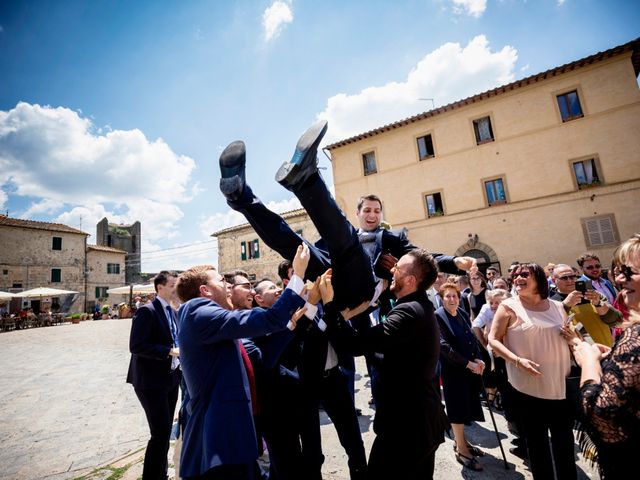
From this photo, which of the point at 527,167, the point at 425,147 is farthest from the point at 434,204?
the point at 527,167

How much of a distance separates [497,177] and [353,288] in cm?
1711

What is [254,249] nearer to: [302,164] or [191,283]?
[191,283]

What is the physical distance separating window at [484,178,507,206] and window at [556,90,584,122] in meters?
3.95

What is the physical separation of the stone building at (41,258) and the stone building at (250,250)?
625 inches

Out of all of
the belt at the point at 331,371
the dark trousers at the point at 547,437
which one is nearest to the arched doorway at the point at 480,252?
the dark trousers at the point at 547,437

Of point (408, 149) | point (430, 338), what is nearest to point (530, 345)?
point (430, 338)

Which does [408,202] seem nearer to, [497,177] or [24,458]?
[497,177]

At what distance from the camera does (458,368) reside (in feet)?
12.9

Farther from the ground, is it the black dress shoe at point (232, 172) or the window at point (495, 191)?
the window at point (495, 191)

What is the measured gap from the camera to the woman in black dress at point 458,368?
3688mm

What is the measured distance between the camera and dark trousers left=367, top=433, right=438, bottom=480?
2121mm

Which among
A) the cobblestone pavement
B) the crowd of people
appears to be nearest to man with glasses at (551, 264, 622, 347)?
the crowd of people

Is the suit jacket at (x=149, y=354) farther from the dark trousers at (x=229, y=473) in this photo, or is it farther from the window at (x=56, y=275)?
the window at (x=56, y=275)

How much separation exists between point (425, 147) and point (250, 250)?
52.5 ft
